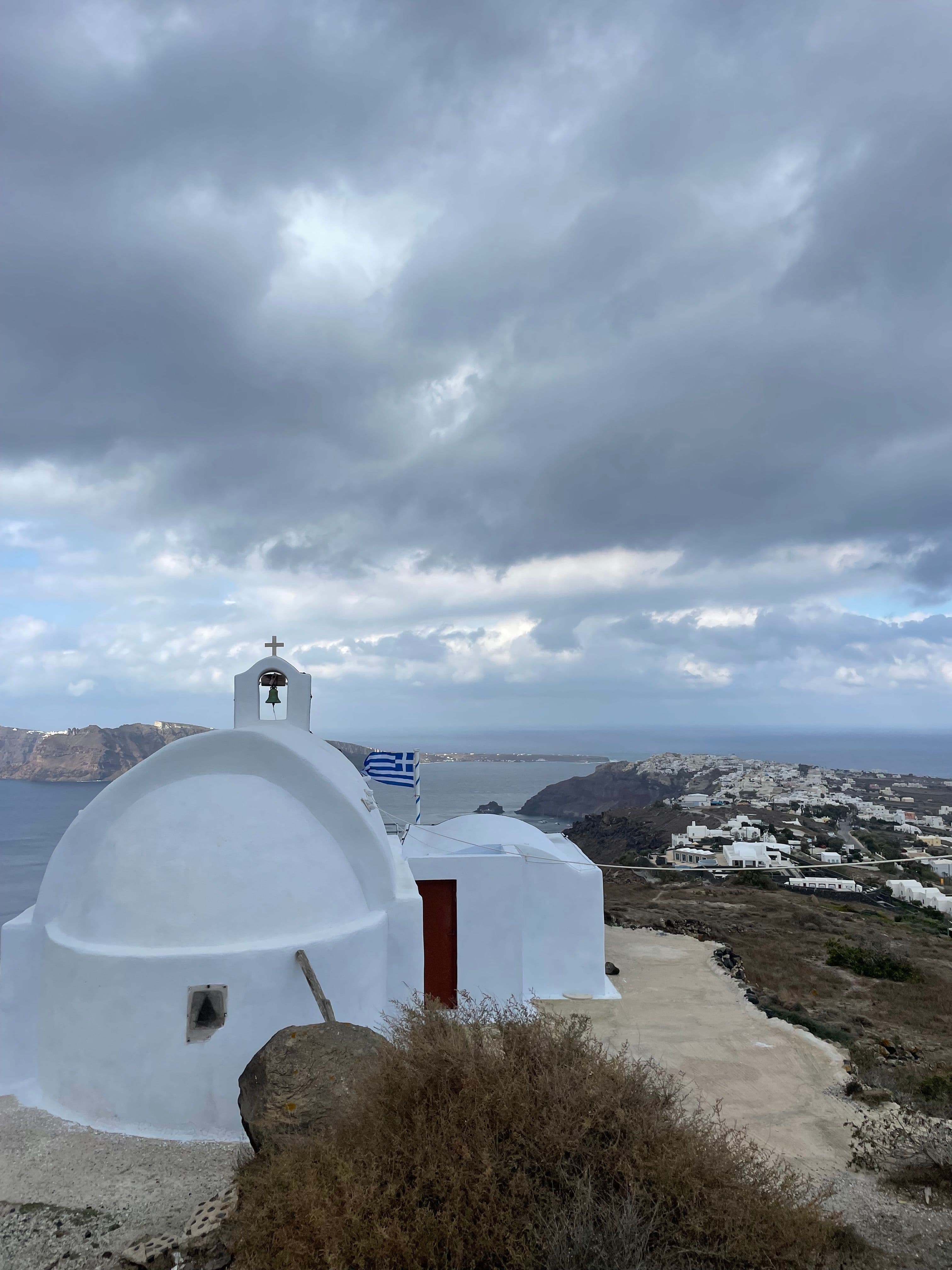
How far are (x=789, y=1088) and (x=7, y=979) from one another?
923cm

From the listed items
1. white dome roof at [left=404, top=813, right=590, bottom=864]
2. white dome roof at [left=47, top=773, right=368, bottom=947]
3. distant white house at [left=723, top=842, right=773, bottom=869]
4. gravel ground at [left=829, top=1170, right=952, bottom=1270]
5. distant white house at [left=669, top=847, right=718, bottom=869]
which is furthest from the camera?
distant white house at [left=669, top=847, right=718, bottom=869]

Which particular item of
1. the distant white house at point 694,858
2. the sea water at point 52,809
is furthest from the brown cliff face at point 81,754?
the distant white house at point 694,858

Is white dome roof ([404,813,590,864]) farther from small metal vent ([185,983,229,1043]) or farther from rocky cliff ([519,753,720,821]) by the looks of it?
rocky cliff ([519,753,720,821])

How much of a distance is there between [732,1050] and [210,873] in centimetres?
764

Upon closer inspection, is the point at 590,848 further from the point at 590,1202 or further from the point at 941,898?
the point at 590,1202

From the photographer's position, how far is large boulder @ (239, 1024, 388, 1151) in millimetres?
5285

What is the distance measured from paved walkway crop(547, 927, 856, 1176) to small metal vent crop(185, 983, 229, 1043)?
462 cm

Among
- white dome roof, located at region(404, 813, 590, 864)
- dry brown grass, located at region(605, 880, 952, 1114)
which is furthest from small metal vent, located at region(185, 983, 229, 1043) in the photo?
dry brown grass, located at region(605, 880, 952, 1114)

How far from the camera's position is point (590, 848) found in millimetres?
46031

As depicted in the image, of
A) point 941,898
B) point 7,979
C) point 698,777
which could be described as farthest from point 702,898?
point 698,777

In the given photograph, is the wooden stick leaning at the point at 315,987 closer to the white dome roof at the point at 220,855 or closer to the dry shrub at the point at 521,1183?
the white dome roof at the point at 220,855

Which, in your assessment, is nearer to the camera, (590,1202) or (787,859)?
(590,1202)

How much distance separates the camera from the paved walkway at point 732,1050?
25.3ft

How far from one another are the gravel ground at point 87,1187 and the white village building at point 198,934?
0.87 ft
